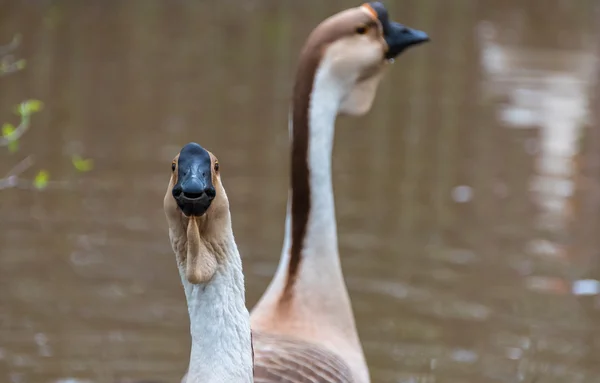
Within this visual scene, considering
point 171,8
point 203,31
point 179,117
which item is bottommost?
point 179,117

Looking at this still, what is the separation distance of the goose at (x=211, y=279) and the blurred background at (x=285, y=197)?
1.89 meters

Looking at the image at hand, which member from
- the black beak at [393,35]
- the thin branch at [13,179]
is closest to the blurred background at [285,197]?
the thin branch at [13,179]

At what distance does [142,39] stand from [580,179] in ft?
28.6

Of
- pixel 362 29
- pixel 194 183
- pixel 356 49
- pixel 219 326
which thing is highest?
pixel 362 29

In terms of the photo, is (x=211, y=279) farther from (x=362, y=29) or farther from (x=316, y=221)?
(x=362, y=29)

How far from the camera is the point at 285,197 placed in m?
9.18

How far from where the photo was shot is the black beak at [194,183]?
8.58ft

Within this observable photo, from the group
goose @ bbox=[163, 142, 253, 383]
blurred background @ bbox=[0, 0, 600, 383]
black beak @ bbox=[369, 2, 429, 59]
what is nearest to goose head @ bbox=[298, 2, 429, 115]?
black beak @ bbox=[369, 2, 429, 59]

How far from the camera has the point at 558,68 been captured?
15.9m

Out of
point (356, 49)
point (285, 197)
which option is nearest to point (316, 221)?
point (356, 49)

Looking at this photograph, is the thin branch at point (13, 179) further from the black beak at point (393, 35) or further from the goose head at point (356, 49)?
the black beak at point (393, 35)

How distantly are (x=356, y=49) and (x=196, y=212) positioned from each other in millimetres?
2175

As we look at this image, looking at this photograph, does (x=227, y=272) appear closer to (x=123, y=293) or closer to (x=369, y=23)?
(x=369, y=23)

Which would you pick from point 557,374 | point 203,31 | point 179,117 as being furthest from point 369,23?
point 203,31
